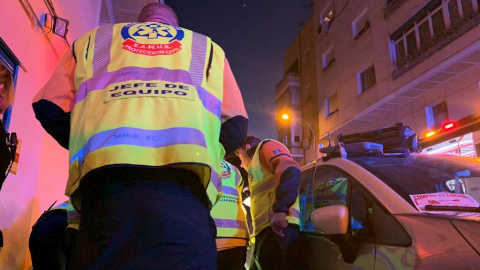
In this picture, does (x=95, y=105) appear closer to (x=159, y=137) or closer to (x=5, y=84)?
(x=159, y=137)

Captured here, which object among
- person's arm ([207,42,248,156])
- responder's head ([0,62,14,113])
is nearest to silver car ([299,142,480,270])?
person's arm ([207,42,248,156])

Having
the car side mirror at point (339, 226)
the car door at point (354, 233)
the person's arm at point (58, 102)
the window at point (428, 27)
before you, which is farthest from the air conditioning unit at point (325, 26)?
Result: the person's arm at point (58, 102)

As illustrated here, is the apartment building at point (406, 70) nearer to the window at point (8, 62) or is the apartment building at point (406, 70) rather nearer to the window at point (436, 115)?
the window at point (436, 115)

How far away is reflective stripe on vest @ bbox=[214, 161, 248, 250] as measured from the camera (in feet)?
9.86

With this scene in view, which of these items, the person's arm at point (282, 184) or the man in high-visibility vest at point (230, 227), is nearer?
the person's arm at point (282, 184)

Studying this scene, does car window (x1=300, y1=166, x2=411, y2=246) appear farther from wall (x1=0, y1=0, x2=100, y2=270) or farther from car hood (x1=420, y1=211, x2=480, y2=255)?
wall (x1=0, y1=0, x2=100, y2=270)

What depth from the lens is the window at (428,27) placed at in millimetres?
11648

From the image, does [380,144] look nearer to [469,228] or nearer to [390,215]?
[390,215]

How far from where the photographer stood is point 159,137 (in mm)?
1363

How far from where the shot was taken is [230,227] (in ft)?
10.2

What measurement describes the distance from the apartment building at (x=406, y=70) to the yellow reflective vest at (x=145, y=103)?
7301 mm

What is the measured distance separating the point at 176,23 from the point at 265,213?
1.85m

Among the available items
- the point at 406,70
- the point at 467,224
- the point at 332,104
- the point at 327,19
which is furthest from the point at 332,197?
the point at 327,19

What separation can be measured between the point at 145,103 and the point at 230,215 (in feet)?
6.27
